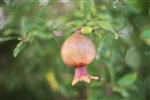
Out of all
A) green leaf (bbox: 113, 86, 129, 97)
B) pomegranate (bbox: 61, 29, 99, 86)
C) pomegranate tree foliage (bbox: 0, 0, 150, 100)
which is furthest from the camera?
green leaf (bbox: 113, 86, 129, 97)

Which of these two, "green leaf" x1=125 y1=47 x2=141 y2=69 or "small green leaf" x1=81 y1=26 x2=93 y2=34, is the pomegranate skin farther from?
"green leaf" x1=125 y1=47 x2=141 y2=69

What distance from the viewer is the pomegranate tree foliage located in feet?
4.00

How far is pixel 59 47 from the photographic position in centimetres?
155

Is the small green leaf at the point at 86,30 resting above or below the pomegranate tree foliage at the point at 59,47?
above

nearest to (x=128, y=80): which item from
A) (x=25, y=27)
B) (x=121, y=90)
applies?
(x=121, y=90)

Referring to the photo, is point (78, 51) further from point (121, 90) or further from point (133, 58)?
point (133, 58)

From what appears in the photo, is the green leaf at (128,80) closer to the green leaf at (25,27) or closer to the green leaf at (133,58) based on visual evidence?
the green leaf at (133,58)

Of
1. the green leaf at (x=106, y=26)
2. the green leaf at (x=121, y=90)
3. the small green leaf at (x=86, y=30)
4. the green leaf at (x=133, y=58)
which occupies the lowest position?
the green leaf at (x=121, y=90)

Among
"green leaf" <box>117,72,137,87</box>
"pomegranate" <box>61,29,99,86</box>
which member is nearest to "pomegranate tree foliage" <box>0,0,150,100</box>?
"green leaf" <box>117,72,137,87</box>

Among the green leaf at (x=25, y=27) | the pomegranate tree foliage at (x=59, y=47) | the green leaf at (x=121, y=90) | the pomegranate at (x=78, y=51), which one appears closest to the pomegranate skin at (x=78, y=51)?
the pomegranate at (x=78, y=51)

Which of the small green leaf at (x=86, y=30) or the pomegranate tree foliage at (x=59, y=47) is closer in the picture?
the small green leaf at (x=86, y=30)

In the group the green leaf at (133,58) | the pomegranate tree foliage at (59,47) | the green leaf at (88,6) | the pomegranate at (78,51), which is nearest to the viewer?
the pomegranate at (78,51)

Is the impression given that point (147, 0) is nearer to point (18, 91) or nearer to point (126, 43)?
point (126, 43)

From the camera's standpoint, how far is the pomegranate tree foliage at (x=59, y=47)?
122 centimetres
